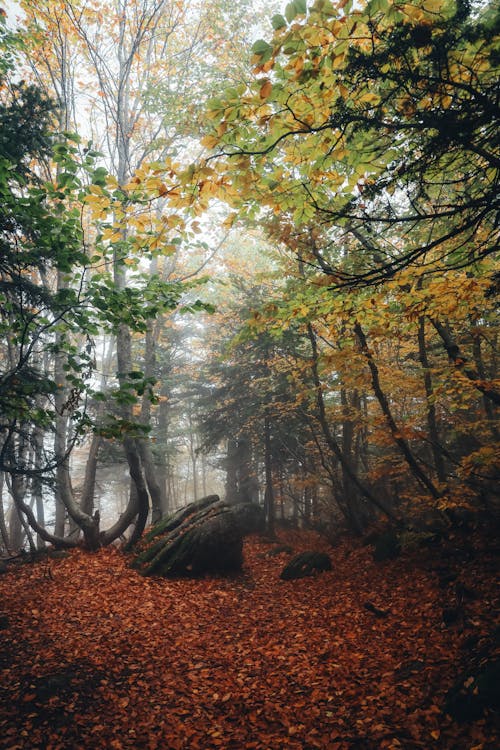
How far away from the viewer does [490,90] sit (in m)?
2.17

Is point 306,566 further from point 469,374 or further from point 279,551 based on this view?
point 469,374

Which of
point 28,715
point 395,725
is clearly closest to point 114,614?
point 28,715

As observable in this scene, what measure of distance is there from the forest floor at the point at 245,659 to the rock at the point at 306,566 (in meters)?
0.55

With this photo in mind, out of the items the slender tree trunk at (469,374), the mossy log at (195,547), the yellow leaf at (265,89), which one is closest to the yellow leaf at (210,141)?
the yellow leaf at (265,89)

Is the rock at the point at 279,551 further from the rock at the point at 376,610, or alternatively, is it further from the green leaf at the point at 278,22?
the green leaf at the point at 278,22

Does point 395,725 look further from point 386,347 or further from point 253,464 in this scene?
point 253,464

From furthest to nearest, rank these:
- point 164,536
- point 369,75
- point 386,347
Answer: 1. point 386,347
2. point 164,536
3. point 369,75

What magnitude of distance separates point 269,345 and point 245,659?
9.66 m

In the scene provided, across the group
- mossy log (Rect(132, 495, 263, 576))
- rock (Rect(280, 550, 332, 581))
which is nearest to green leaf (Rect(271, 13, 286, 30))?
mossy log (Rect(132, 495, 263, 576))

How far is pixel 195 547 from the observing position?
29.5 feet

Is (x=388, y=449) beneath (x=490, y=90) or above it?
beneath

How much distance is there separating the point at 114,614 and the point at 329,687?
4.05 metres

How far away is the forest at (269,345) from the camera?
246cm

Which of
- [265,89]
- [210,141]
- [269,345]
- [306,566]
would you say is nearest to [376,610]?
[306,566]
